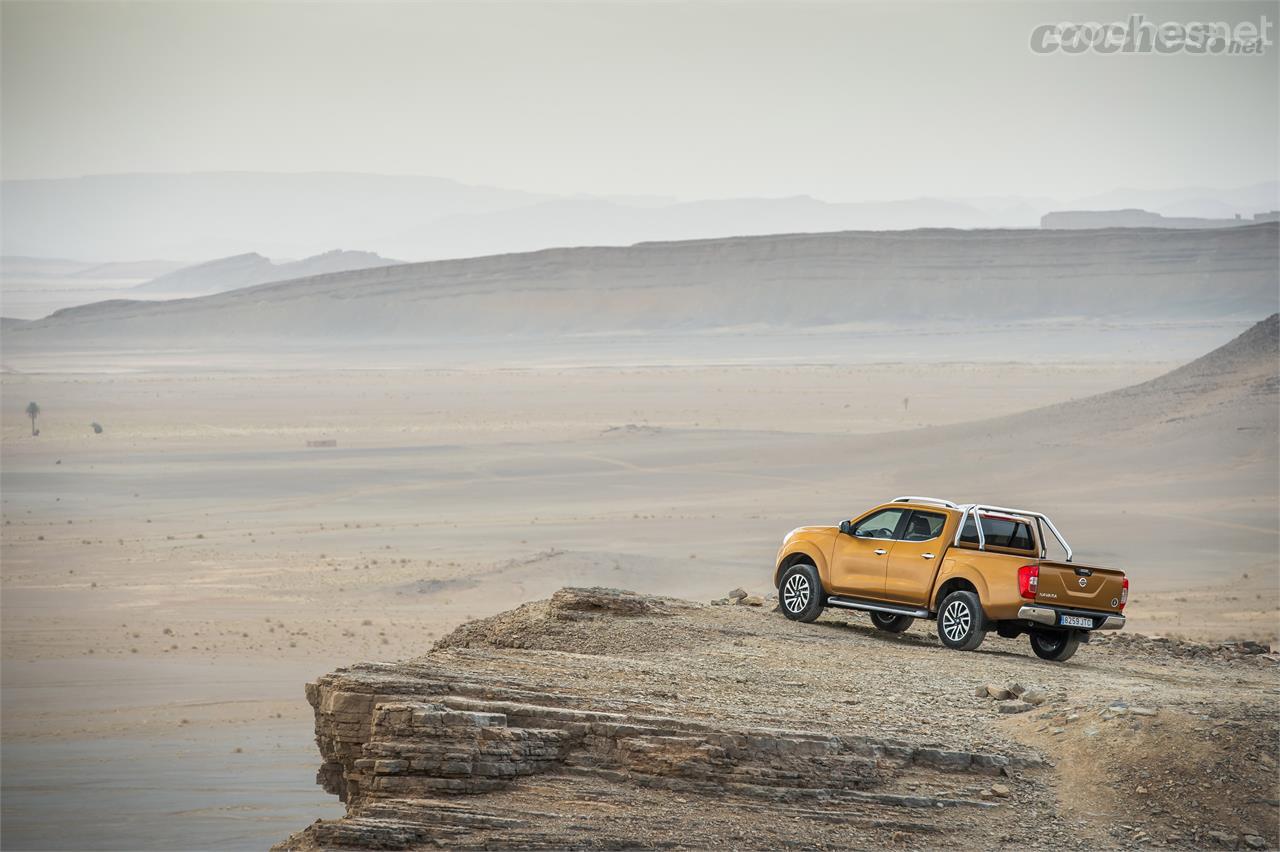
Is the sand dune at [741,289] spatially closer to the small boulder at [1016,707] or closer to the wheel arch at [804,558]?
Answer: the wheel arch at [804,558]

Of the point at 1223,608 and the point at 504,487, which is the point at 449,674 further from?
the point at 504,487

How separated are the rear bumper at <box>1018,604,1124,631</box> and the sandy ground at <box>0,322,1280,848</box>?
10.9 m

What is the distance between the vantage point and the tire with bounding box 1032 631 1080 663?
14.9 m

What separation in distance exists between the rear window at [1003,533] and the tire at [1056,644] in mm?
884

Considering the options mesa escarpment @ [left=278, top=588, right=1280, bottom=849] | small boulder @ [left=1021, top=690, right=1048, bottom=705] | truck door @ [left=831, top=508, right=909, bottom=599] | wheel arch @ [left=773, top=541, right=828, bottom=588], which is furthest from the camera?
wheel arch @ [left=773, top=541, right=828, bottom=588]

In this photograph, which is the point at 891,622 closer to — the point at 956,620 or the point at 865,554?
the point at 865,554

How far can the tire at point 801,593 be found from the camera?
15648 mm

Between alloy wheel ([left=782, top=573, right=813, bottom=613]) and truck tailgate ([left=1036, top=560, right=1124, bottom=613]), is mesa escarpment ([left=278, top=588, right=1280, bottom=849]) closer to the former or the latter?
truck tailgate ([left=1036, top=560, right=1124, bottom=613])

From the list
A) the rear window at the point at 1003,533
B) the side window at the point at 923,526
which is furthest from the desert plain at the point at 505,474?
the side window at the point at 923,526

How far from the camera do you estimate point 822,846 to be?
29.5ft

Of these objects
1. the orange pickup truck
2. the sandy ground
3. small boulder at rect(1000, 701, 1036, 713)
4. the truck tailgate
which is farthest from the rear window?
the sandy ground

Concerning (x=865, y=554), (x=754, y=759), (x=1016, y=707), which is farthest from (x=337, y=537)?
(x=754, y=759)

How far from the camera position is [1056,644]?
15.0m

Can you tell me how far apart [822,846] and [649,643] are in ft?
15.2
